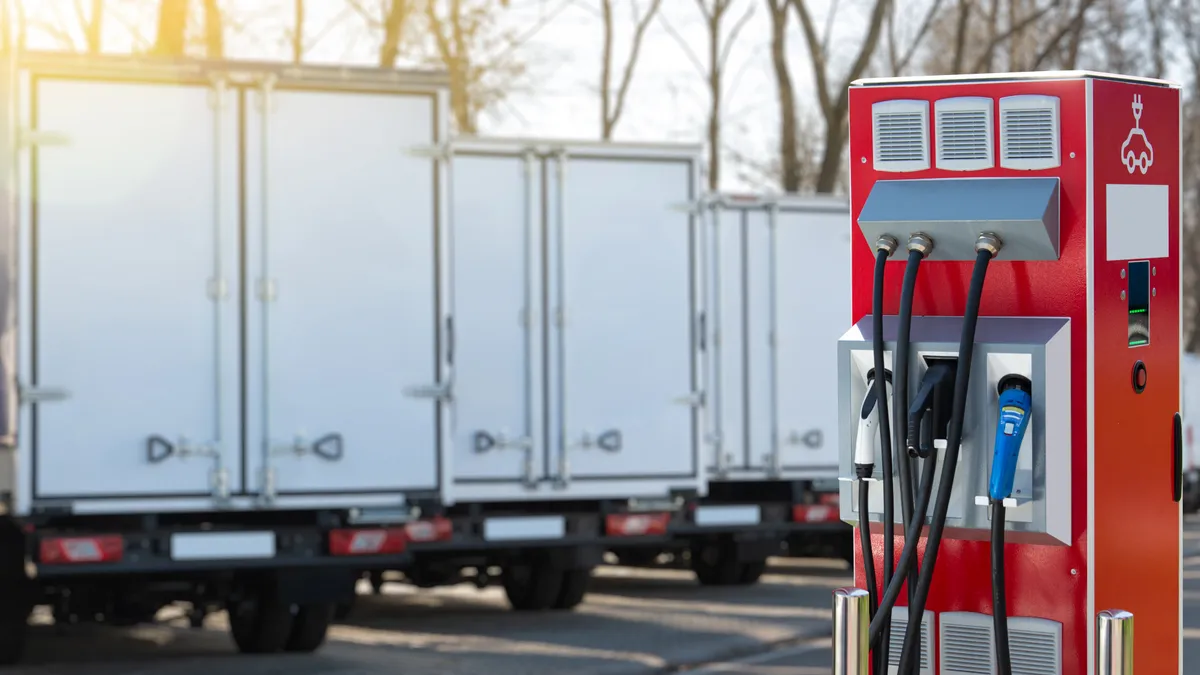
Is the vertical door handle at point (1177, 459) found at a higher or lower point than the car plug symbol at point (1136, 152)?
lower

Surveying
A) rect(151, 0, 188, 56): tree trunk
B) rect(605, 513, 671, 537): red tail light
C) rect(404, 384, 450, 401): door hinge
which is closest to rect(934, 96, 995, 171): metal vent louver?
rect(404, 384, 450, 401): door hinge

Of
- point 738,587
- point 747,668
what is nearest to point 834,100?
point 738,587

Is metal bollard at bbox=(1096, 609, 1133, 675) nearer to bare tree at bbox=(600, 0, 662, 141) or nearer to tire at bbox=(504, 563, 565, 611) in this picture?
tire at bbox=(504, 563, 565, 611)

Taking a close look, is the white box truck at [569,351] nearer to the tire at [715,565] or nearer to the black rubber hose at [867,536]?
the tire at [715,565]

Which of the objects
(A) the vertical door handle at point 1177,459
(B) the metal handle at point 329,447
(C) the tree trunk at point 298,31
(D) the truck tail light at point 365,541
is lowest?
(D) the truck tail light at point 365,541

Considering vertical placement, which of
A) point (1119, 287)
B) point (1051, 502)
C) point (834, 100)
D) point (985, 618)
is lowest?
point (985, 618)

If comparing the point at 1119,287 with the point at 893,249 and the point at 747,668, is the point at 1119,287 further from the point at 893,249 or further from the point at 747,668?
the point at 747,668

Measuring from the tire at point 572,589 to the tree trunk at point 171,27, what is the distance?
27.6ft

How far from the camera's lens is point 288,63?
36.0 ft

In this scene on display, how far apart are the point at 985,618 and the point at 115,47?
22.0m

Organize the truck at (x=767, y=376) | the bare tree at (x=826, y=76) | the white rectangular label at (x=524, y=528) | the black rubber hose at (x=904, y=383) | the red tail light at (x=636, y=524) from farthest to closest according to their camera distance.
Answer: the bare tree at (x=826, y=76) < the truck at (x=767, y=376) < the red tail light at (x=636, y=524) < the white rectangular label at (x=524, y=528) < the black rubber hose at (x=904, y=383)

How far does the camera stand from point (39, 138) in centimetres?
1039

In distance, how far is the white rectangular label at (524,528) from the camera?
1341 cm

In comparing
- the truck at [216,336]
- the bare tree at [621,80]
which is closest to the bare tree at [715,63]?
the bare tree at [621,80]
